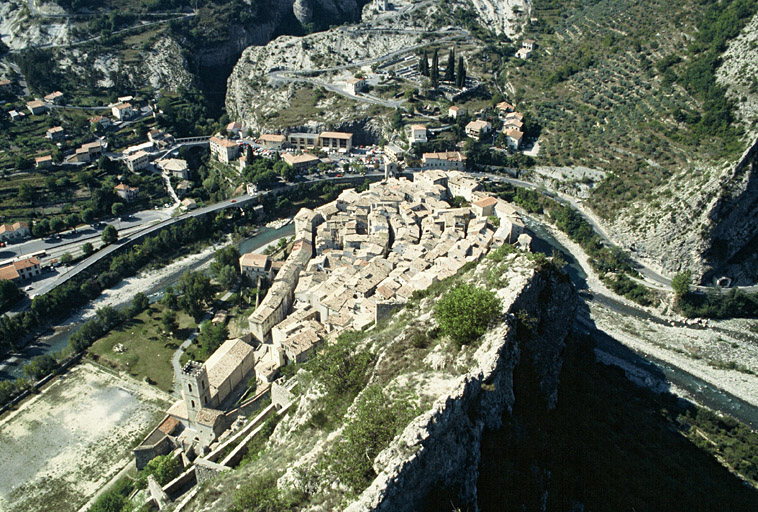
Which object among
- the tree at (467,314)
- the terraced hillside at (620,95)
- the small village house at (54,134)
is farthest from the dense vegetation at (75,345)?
the terraced hillside at (620,95)

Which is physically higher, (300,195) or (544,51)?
(544,51)

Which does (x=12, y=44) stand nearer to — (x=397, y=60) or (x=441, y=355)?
(x=397, y=60)

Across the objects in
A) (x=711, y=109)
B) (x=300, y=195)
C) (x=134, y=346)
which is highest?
(x=711, y=109)

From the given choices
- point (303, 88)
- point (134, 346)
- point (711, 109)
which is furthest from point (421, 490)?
point (303, 88)

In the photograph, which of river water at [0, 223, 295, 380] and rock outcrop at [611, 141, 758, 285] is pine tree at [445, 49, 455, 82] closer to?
river water at [0, 223, 295, 380]

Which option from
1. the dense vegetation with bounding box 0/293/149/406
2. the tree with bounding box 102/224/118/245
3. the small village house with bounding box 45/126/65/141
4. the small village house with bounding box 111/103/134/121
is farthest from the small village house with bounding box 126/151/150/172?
the dense vegetation with bounding box 0/293/149/406

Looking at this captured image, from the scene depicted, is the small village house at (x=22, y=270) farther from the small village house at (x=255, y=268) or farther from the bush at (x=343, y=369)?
the bush at (x=343, y=369)
